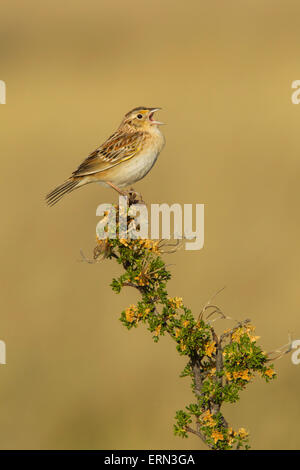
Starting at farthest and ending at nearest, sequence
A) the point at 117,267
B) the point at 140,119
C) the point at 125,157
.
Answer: the point at 117,267 < the point at 140,119 < the point at 125,157

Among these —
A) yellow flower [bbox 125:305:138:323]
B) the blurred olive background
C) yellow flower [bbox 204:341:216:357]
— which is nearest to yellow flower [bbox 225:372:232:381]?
yellow flower [bbox 204:341:216:357]

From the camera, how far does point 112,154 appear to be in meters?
6.86

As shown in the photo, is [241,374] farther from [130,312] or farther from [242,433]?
[130,312]

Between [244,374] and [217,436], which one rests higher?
[244,374]

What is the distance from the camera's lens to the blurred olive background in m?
Result: 9.22

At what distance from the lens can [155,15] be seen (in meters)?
45.1

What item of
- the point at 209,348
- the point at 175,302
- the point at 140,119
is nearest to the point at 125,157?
the point at 140,119

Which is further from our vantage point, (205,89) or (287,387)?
(205,89)

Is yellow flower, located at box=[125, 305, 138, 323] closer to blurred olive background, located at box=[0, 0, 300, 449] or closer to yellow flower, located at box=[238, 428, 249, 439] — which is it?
yellow flower, located at box=[238, 428, 249, 439]

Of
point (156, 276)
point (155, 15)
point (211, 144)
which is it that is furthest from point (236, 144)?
point (155, 15)

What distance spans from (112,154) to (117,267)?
5.87 meters

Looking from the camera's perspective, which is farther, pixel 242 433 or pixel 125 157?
pixel 125 157

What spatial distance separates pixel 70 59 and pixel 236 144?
681 inches

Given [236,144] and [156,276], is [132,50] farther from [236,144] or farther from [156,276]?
[156,276]
